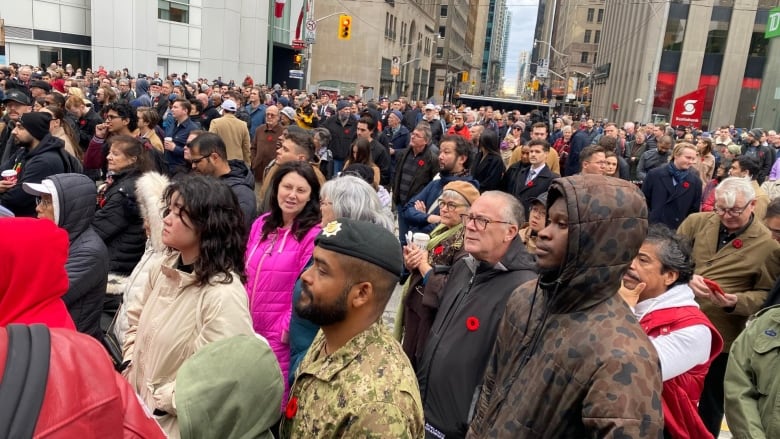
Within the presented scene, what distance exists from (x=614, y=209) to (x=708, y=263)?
3.05 metres

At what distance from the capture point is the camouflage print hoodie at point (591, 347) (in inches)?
69.8

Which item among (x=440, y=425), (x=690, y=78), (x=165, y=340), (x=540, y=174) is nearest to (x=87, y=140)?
(x=540, y=174)

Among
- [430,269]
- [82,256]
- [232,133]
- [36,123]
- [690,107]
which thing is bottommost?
[82,256]

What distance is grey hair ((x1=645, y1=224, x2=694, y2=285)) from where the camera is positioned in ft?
9.53

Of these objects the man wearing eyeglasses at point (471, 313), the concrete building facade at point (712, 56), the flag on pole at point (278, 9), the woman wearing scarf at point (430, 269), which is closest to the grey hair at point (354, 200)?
the woman wearing scarf at point (430, 269)

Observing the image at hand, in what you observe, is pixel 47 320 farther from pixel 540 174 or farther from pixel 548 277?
pixel 540 174

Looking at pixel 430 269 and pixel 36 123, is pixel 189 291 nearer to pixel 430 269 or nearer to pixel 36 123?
pixel 430 269

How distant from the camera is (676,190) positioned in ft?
24.9

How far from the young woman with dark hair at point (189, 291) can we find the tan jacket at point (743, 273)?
132 inches

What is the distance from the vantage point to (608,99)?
62.3 metres

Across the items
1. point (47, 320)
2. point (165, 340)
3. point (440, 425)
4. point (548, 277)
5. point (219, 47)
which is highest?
point (219, 47)

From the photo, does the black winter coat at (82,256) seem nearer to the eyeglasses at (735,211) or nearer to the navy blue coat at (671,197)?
Result: the eyeglasses at (735,211)

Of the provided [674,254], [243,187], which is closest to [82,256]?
[243,187]

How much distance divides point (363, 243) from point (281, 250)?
165 cm
